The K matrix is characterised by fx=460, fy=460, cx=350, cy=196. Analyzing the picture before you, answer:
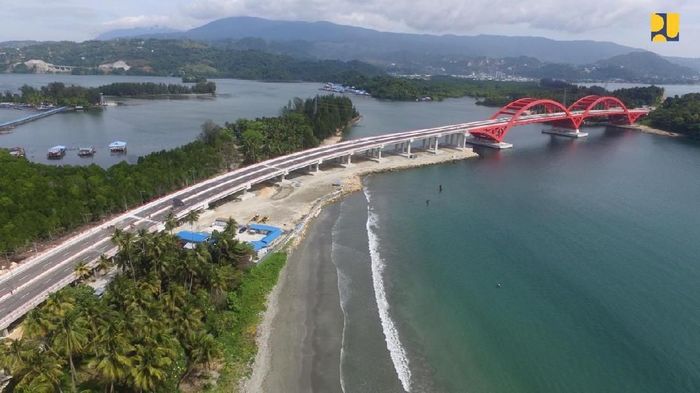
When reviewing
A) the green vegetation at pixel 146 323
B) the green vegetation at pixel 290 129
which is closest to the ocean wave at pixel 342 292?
the green vegetation at pixel 146 323

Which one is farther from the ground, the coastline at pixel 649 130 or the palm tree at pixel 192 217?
the coastline at pixel 649 130

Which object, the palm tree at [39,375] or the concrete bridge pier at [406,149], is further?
the concrete bridge pier at [406,149]

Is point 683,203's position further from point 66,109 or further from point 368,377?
point 66,109

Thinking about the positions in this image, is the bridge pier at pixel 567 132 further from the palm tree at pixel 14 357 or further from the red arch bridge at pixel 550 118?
the palm tree at pixel 14 357

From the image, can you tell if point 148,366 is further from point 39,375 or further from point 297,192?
point 297,192

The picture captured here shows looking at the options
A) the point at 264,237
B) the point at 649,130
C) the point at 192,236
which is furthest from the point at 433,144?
the point at 649,130

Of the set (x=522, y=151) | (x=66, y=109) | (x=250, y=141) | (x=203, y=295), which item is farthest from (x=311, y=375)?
(x=66, y=109)

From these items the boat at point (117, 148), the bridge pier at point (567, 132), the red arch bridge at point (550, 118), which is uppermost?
the red arch bridge at point (550, 118)
